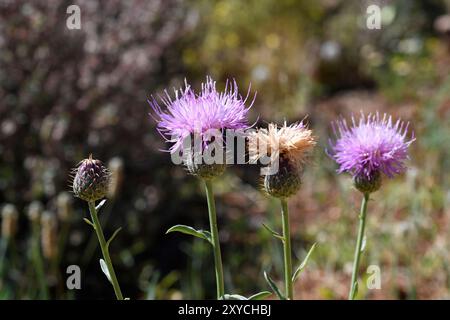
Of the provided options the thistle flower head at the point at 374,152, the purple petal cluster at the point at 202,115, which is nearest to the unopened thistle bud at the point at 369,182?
the thistle flower head at the point at 374,152

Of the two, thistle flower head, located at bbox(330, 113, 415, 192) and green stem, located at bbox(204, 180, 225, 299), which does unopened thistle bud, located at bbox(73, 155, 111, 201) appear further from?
thistle flower head, located at bbox(330, 113, 415, 192)

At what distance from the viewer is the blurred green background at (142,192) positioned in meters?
4.07

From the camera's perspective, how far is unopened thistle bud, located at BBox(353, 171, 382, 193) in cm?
223

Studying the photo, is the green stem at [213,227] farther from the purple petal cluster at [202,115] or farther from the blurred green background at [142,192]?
the blurred green background at [142,192]

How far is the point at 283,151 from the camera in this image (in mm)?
2115

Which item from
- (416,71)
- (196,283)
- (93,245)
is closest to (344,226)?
(196,283)

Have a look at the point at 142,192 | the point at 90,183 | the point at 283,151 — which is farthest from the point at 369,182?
the point at 142,192

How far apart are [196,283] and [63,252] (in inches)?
37.0

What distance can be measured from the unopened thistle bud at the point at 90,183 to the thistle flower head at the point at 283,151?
0.47 m

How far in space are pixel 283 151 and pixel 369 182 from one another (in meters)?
0.34

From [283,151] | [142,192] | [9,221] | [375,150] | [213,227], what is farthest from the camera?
[142,192]

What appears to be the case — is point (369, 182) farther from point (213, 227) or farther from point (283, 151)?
point (213, 227)
